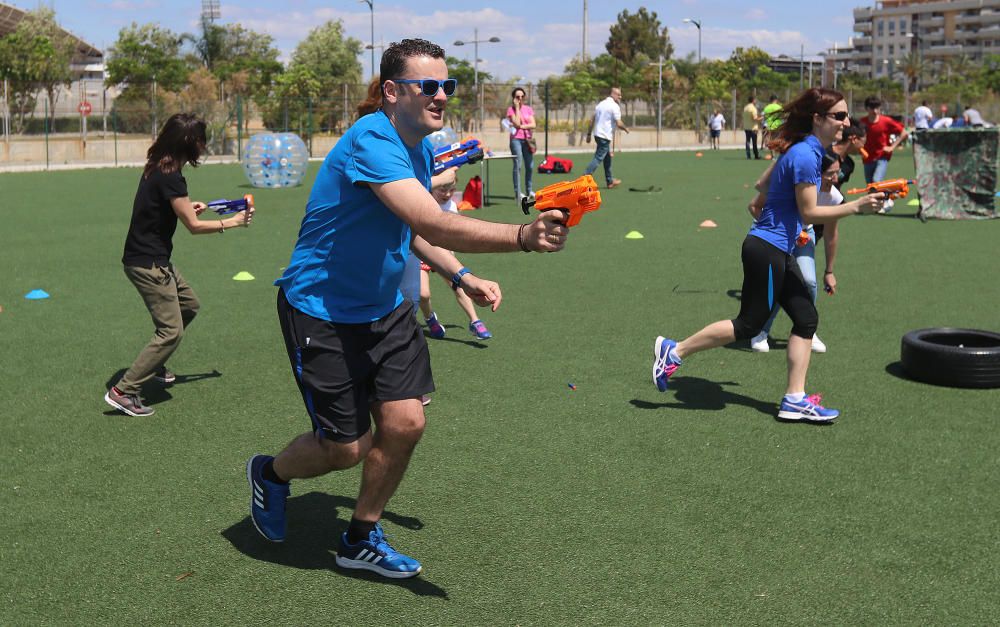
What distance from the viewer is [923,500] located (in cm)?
491

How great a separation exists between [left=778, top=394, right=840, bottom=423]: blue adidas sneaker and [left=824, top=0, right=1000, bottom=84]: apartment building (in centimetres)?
14628

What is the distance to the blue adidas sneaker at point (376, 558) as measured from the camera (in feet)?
13.4

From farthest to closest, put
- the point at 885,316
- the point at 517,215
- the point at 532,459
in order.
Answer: the point at 517,215, the point at 885,316, the point at 532,459

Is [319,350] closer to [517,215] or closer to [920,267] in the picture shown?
[920,267]

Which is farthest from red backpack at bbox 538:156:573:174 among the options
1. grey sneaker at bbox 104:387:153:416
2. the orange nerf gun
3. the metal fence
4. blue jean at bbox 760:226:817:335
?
the orange nerf gun

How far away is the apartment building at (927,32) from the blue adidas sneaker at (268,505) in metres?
149

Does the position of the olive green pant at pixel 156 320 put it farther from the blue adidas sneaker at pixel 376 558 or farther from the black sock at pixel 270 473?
the blue adidas sneaker at pixel 376 558

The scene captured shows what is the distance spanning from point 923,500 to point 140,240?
457 centimetres

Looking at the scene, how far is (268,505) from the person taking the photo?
14.3ft

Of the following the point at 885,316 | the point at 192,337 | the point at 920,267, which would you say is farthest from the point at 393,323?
the point at 920,267

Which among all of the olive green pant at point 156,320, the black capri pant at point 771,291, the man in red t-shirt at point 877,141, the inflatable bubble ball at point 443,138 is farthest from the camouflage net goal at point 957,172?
the olive green pant at point 156,320

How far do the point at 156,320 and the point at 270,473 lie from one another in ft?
7.86

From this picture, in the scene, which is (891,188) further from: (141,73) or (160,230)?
(141,73)

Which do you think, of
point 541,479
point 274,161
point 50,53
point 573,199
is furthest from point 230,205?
point 50,53
